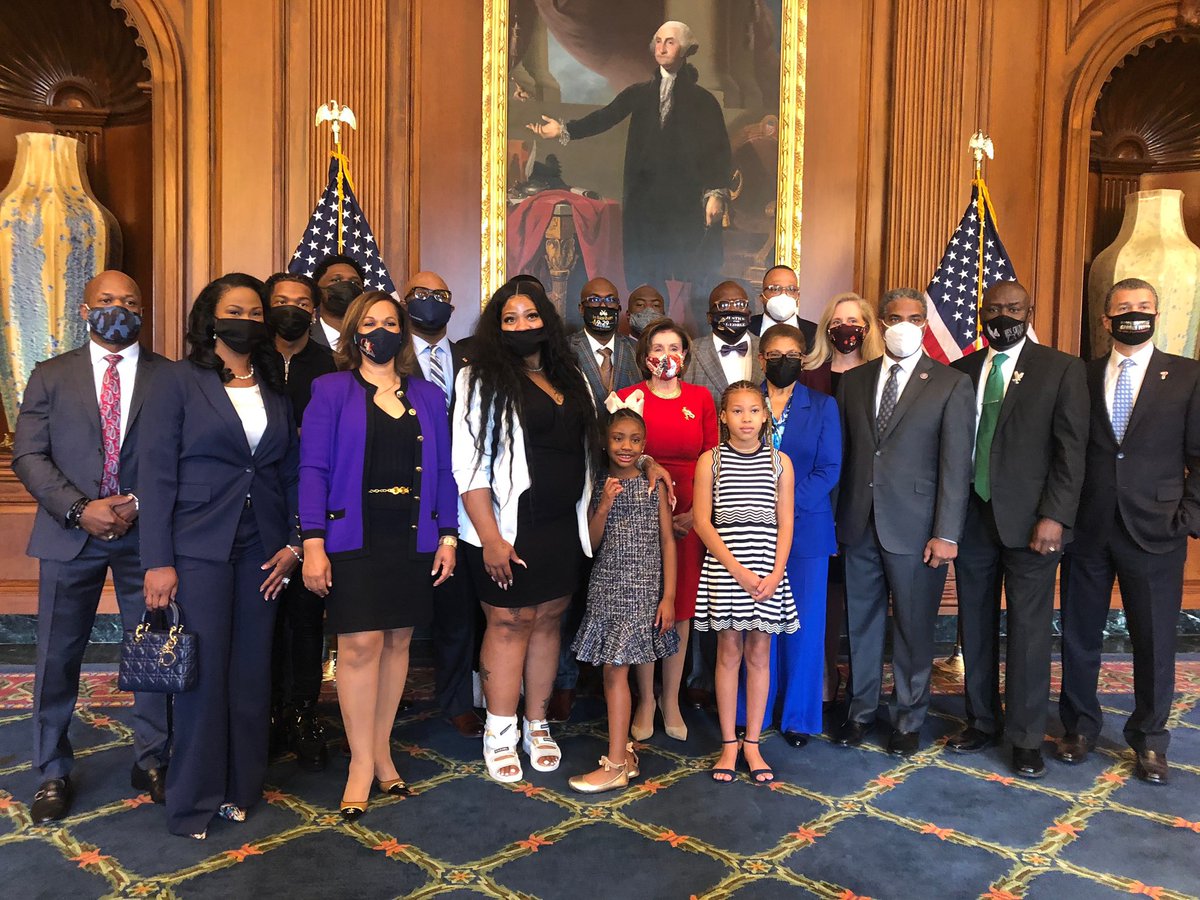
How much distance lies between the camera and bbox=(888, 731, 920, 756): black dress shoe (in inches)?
148

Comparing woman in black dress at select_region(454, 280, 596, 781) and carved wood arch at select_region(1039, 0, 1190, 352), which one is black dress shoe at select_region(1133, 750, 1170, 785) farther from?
carved wood arch at select_region(1039, 0, 1190, 352)

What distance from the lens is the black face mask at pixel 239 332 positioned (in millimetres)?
3020

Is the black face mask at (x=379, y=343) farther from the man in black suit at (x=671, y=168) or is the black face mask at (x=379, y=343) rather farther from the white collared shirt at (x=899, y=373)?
the man in black suit at (x=671, y=168)

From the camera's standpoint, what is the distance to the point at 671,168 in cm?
595

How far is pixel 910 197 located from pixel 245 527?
5033 millimetres

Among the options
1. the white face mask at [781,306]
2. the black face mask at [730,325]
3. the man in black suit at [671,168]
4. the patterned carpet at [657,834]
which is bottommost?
the patterned carpet at [657,834]

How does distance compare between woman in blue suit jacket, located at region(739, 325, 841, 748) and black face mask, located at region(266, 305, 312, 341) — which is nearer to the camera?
black face mask, located at region(266, 305, 312, 341)

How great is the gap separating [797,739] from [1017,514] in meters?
1.33

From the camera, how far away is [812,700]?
3898 millimetres

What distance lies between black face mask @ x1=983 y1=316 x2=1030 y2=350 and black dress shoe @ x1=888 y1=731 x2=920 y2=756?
1706 millimetres

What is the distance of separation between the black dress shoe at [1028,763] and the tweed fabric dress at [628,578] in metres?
1.52

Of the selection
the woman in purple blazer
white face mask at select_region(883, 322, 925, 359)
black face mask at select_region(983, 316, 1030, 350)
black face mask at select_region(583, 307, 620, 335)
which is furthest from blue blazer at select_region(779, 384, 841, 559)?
the woman in purple blazer

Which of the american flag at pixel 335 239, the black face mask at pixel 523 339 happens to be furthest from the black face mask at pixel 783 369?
the american flag at pixel 335 239

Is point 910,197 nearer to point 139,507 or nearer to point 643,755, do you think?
point 643,755
